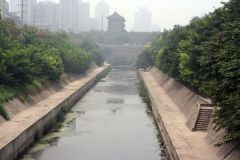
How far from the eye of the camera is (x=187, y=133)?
23891 millimetres

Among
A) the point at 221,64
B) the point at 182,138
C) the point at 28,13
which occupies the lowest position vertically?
the point at 182,138

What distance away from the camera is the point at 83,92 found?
51094 mm

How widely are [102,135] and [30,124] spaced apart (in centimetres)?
562

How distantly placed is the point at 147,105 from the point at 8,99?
18.7 meters

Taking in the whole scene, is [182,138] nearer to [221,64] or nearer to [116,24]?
[221,64]

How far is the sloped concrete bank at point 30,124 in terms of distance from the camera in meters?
20.3

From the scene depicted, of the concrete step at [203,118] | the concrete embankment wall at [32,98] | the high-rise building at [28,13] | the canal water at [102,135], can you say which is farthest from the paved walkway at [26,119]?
the high-rise building at [28,13]

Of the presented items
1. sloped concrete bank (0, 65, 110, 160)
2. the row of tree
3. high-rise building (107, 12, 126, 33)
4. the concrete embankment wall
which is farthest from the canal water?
high-rise building (107, 12, 126, 33)

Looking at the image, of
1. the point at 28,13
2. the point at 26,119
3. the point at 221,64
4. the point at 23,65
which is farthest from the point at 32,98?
the point at 28,13

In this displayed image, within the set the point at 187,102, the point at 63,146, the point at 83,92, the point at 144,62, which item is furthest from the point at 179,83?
the point at 144,62

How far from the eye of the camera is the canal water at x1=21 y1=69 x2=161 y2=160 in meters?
23.3

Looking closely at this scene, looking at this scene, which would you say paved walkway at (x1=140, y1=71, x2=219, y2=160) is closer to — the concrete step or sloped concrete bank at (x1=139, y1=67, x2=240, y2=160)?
sloped concrete bank at (x1=139, y1=67, x2=240, y2=160)

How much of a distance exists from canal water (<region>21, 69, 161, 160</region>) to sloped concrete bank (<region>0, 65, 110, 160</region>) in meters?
0.60

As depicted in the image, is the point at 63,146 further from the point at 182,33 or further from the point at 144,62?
the point at 144,62
